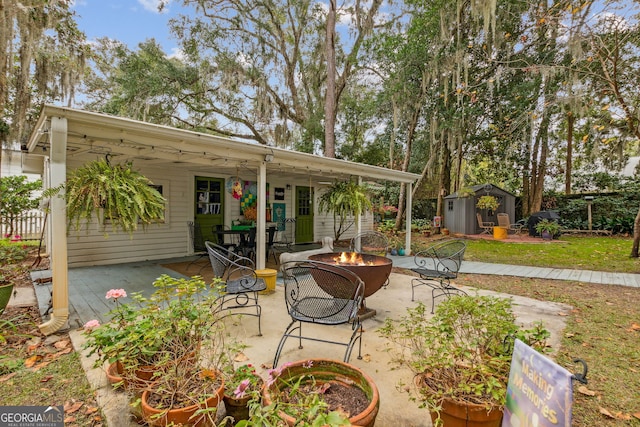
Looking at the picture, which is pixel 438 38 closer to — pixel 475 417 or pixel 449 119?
pixel 449 119

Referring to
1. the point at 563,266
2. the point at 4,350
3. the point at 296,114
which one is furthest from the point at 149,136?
the point at 296,114

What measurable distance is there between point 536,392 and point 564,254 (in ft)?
29.5

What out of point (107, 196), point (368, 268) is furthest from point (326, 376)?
point (107, 196)

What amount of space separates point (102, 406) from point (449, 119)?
11.6 metres

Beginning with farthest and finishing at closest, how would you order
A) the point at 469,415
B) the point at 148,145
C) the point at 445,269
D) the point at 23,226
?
the point at 23,226 → the point at 445,269 → the point at 148,145 → the point at 469,415

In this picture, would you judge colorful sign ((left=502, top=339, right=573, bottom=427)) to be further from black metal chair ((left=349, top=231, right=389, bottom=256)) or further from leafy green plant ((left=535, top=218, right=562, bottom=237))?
leafy green plant ((left=535, top=218, right=562, bottom=237))

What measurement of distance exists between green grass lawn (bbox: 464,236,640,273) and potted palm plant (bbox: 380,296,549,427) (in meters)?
6.52

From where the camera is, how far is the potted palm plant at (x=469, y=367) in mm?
1447

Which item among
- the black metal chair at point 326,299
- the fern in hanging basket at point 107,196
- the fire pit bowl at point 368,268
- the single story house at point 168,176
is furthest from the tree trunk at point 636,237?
the fern in hanging basket at point 107,196

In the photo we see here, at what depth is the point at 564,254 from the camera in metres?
8.09

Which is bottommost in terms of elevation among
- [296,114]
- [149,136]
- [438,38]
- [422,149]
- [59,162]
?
[59,162]

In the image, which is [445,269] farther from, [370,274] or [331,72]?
[331,72]

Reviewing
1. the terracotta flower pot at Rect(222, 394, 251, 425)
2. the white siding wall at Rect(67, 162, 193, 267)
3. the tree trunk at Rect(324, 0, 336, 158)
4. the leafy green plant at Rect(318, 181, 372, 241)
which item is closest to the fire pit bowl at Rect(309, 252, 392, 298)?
the terracotta flower pot at Rect(222, 394, 251, 425)

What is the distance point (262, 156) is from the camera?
5016mm
